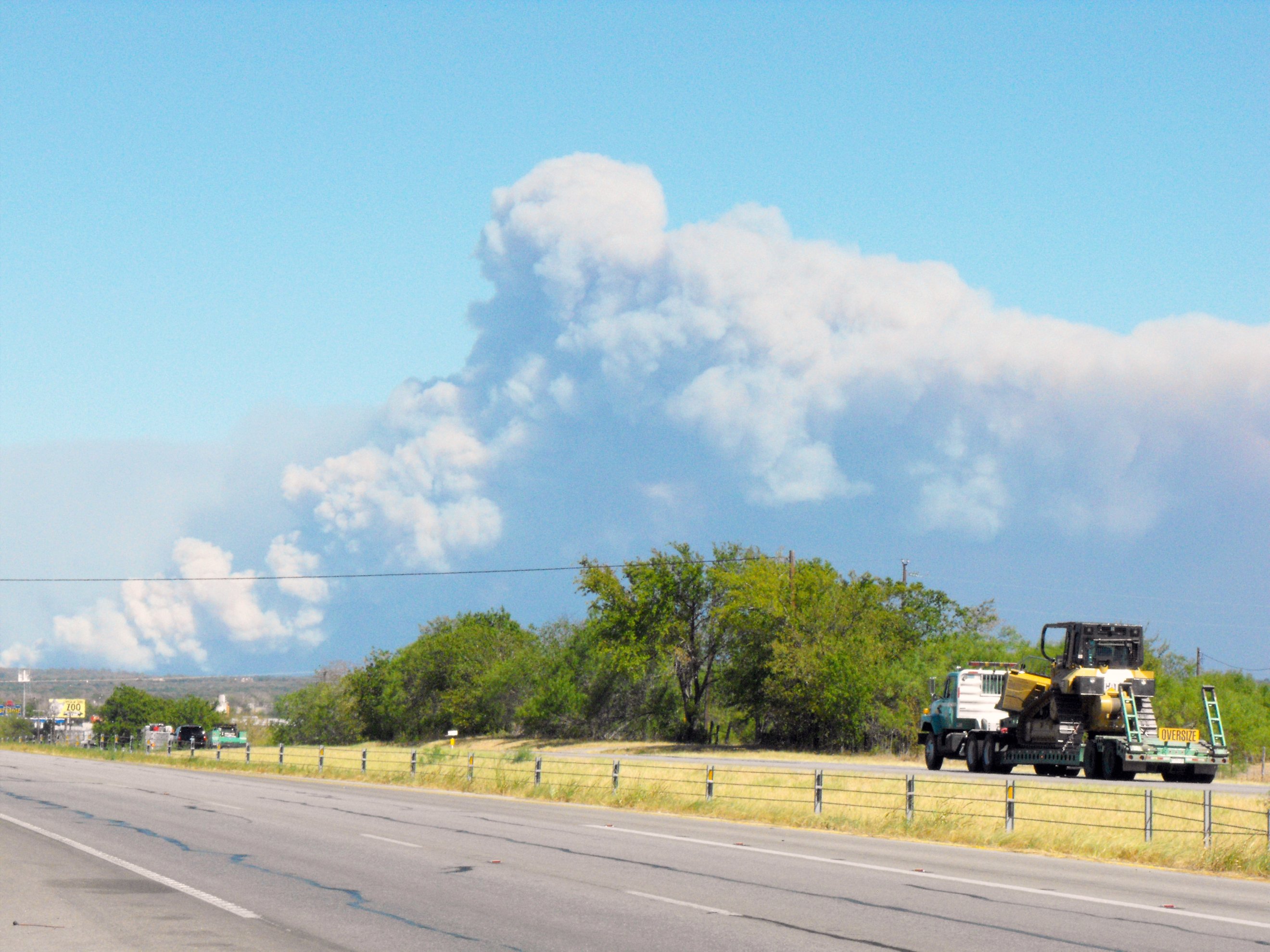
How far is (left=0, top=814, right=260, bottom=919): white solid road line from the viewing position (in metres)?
12.0

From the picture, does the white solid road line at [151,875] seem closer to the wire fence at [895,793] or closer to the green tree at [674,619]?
the wire fence at [895,793]

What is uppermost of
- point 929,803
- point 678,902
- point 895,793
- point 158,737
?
point 678,902

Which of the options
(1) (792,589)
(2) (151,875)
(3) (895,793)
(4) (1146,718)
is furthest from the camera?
(1) (792,589)

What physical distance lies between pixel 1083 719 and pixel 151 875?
28.2m

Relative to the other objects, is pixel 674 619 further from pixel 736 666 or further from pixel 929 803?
pixel 929 803

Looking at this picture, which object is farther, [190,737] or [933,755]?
[190,737]

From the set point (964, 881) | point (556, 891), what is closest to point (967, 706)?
point (964, 881)

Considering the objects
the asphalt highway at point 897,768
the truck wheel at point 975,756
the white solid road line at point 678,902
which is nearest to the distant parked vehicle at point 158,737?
the asphalt highway at point 897,768

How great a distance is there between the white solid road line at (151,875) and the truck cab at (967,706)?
90.1ft

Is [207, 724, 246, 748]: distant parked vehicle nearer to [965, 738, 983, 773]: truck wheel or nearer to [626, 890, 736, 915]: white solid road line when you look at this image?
[965, 738, 983, 773]: truck wheel

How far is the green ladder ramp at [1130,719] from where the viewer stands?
3475cm

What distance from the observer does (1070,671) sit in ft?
121

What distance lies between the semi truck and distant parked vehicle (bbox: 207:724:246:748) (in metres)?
58.0

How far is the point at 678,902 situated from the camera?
12.9 meters
